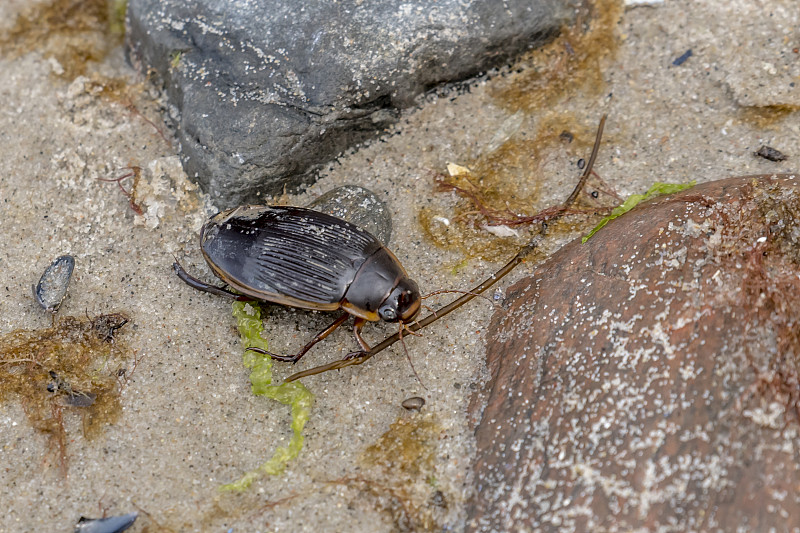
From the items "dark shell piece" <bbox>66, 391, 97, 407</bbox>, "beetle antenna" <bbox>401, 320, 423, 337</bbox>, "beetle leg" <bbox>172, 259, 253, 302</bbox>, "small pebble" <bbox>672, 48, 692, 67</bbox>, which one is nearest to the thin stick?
"beetle antenna" <bbox>401, 320, 423, 337</bbox>

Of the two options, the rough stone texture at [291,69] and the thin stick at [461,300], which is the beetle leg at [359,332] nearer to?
the thin stick at [461,300]

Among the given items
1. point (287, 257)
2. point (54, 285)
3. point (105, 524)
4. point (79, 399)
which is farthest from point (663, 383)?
point (54, 285)

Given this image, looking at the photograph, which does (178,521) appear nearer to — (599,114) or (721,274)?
(721,274)

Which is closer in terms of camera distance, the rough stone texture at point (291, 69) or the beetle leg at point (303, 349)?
the beetle leg at point (303, 349)

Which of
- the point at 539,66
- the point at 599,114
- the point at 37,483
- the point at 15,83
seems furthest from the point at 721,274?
the point at 15,83

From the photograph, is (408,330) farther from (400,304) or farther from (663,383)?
(663,383)

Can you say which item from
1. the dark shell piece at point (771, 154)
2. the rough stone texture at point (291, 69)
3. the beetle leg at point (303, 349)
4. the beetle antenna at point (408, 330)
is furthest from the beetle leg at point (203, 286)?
the dark shell piece at point (771, 154)
